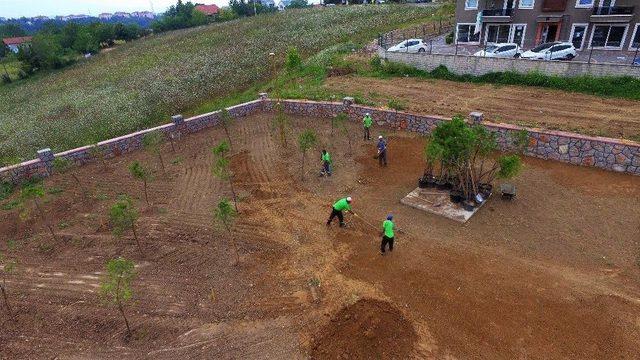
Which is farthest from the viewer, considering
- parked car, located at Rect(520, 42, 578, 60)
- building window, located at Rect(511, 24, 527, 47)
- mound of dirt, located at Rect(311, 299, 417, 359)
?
building window, located at Rect(511, 24, 527, 47)

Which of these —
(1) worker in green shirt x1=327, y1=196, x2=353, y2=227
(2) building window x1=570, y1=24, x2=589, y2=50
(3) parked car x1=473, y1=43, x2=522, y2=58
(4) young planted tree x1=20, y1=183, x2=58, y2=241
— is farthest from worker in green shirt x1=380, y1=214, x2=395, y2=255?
(2) building window x1=570, y1=24, x2=589, y2=50

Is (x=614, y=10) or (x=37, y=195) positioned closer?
(x=37, y=195)

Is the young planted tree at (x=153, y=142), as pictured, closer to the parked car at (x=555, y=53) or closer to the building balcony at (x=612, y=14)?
the parked car at (x=555, y=53)

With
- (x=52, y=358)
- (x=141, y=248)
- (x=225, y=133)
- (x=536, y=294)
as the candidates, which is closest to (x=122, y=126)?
(x=225, y=133)

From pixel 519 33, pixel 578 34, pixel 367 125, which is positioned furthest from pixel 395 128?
pixel 578 34

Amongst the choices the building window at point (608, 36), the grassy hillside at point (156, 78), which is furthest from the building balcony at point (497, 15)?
the grassy hillside at point (156, 78)

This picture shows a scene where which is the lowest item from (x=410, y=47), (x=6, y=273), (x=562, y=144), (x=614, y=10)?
(x=6, y=273)

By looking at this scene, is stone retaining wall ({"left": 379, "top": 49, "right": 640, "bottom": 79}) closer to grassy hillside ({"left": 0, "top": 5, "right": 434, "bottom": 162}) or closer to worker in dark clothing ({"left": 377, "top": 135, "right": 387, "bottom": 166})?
grassy hillside ({"left": 0, "top": 5, "right": 434, "bottom": 162})

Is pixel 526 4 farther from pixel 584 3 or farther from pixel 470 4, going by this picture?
pixel 470 4
